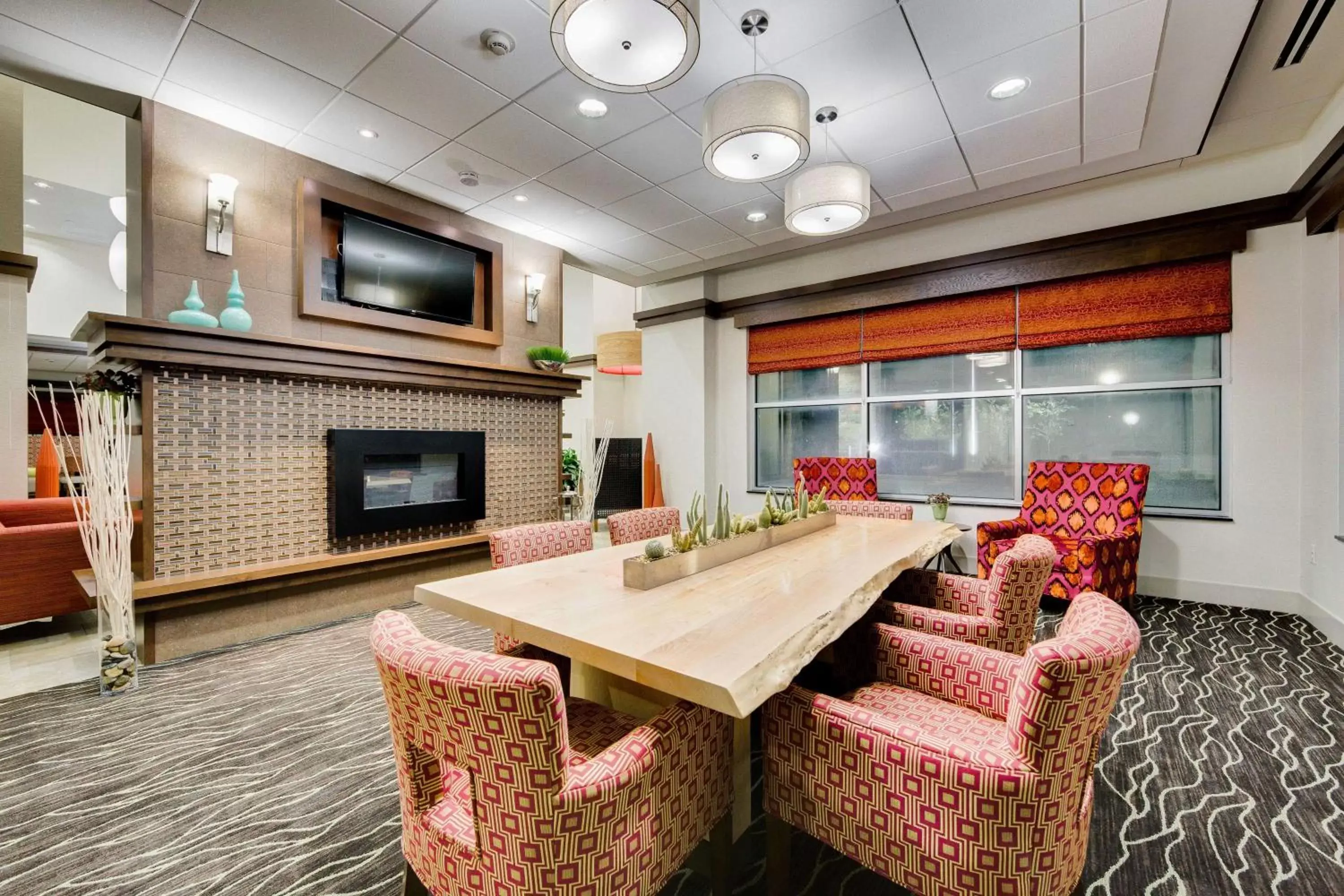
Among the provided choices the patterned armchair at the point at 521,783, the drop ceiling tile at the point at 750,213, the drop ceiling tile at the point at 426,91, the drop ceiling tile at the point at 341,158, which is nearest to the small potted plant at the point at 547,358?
the drop ceiling tile at the point at 341,158

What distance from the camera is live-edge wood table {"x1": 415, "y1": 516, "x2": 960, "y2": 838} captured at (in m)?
1.03

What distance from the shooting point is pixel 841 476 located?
15.8 ft

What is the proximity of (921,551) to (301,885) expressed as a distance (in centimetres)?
214

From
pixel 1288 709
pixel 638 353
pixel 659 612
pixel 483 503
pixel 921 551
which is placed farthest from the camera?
pixel 638 353

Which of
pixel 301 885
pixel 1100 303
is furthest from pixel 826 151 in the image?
pixel 301 885

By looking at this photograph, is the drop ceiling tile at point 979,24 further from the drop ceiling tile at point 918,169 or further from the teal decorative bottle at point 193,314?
the teal decorative bottle at point 193,314

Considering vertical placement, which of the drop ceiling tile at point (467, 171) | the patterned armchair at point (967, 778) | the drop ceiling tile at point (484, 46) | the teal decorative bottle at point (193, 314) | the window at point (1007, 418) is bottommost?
the patterned armchair at point (967, 778)

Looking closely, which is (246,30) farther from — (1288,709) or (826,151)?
(1288,709)

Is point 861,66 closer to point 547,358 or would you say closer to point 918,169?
point 918,169

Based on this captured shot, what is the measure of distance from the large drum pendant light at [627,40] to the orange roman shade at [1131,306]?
3.76 metres

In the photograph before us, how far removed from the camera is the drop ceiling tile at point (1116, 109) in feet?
9.02

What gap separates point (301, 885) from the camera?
143cm

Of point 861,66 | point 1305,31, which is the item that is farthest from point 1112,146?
point 861,66

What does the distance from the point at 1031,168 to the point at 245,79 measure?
464cm
